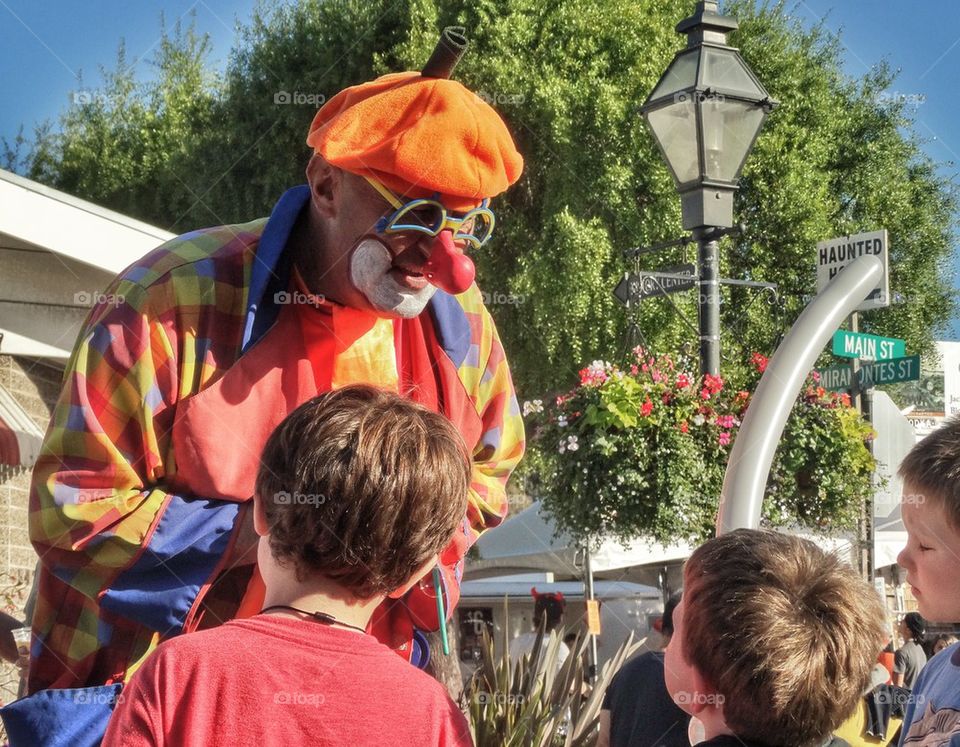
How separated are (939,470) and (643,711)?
73.1 inches

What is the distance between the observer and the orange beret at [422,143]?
2.28 m

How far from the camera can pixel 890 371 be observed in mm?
8188

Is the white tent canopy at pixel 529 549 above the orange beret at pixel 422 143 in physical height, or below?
below

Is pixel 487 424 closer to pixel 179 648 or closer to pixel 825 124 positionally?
pixel 179 648

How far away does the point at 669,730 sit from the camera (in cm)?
388

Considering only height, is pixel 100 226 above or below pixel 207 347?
above

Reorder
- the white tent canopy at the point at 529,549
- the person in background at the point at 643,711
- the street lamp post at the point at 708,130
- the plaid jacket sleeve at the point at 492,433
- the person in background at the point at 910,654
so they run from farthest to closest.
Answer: the white tent canopy at the point at 529,549 → the person in background at the point at 910,654 → the street lamp post at the point at 708,130 → the person in background at the point at 643,711 → the plaid jacket sleeve at the point at 492,433

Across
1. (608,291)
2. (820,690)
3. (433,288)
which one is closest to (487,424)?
(433,288)

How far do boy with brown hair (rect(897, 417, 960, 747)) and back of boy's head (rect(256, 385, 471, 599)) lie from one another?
3.37ft

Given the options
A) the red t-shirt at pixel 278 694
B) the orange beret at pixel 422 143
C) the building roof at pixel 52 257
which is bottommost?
the red t-shirt at pixel 278 694

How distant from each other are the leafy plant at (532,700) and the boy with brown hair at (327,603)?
2638 millimetres

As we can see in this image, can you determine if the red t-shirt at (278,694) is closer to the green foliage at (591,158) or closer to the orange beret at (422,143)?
the orange beret at (422,143)

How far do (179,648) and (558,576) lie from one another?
45.5ft

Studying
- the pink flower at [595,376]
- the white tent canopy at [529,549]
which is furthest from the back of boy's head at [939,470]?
the white tent canopy at [529,549]
